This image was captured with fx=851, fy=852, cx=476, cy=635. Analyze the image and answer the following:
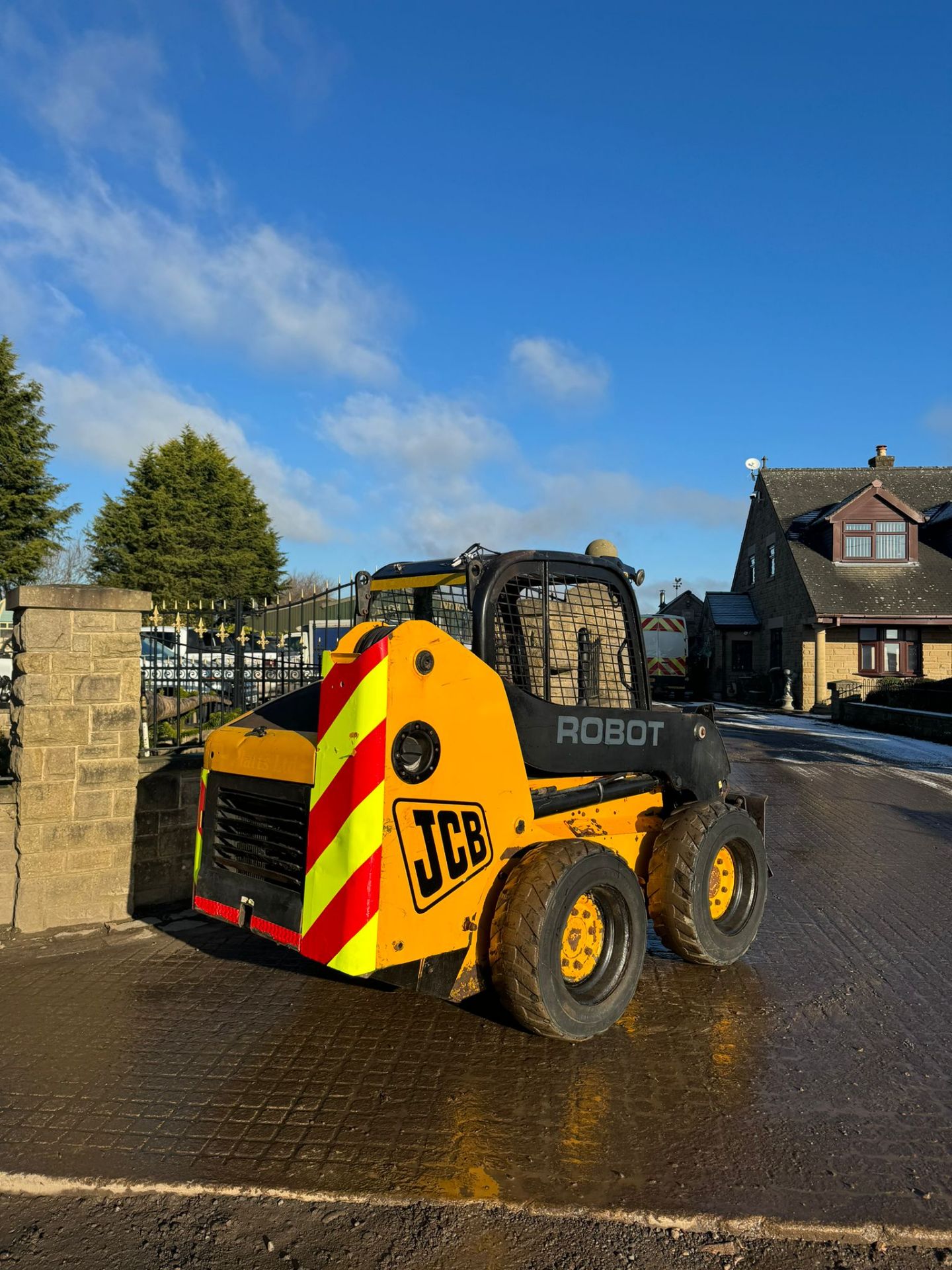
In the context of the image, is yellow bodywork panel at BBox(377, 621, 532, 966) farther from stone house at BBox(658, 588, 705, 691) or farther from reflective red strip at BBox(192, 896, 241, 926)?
stone house at BBox(658, 588, 705, 691)

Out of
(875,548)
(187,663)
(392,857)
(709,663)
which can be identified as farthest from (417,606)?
(709,663)

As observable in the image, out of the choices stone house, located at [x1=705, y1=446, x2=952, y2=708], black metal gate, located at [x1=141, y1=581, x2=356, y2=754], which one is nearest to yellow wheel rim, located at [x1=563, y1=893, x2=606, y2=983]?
black metal gate, located at [x1=141, y1=581, x2=356, y2=754]

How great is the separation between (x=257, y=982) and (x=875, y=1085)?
3.11 metres

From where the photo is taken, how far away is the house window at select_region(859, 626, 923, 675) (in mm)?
26906

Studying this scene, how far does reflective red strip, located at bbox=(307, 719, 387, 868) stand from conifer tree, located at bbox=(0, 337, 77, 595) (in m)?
28.1

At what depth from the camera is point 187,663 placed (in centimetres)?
693

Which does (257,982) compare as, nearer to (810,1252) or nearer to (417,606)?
(417,606)

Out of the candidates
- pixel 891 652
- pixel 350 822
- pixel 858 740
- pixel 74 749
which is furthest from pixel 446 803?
pixel 891 652

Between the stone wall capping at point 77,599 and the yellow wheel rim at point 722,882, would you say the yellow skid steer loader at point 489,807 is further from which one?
the stone wall capping at point 77,599

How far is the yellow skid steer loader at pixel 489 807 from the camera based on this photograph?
3.41 m

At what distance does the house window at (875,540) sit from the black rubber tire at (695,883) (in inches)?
1024

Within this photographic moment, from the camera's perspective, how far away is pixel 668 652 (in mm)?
30703

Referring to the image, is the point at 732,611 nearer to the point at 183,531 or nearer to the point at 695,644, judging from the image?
the point at 695,644

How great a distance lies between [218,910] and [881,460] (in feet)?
113
